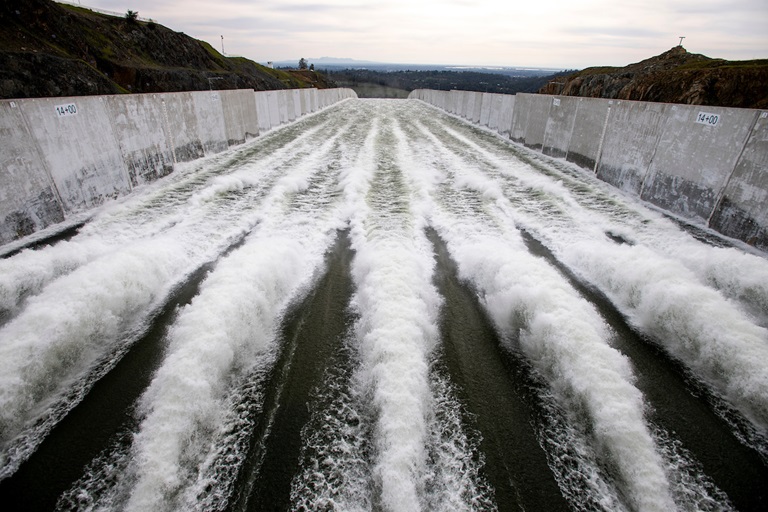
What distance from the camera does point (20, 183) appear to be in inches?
218

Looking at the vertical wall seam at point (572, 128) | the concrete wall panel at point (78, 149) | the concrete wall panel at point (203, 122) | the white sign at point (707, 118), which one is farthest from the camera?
the vertical wall seam at point (572, 128)

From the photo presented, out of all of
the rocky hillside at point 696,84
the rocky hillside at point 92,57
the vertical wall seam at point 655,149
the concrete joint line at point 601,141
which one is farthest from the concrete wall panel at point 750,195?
the rocky hillside at point 92,57

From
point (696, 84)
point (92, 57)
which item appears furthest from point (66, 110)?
point (92, 57)

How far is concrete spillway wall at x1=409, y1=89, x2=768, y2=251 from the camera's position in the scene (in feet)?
17.8

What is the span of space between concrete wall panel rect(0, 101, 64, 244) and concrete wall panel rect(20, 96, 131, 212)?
0.59ft

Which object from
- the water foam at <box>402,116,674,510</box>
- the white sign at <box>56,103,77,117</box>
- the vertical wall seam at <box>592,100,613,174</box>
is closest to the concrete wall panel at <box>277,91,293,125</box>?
the white sign at <box>56,103,77,117</box>

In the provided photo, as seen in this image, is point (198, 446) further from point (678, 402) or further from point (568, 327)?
point (678, 402)

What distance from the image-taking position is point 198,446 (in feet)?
8.09

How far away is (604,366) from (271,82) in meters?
55.7

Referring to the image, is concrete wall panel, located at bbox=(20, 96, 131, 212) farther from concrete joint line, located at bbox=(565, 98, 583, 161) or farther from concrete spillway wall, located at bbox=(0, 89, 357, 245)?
concrete joint line, located at bbox=(565, 98, 583, 161)

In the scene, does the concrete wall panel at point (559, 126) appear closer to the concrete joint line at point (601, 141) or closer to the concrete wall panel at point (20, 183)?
the concrete joint line at point (601, 141)

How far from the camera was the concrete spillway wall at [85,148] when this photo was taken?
547 centimetres

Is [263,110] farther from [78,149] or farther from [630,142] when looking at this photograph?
[630,142]

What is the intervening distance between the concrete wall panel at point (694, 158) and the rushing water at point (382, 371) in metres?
1.17
